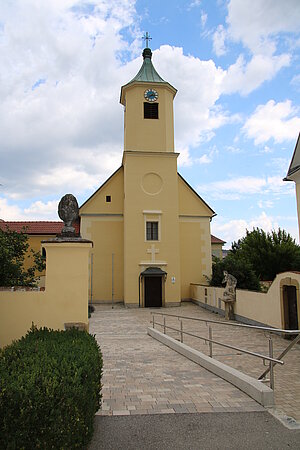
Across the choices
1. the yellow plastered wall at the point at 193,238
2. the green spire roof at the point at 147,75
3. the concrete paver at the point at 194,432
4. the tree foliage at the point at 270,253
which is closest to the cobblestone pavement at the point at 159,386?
the concrete paver at the point at 194,432

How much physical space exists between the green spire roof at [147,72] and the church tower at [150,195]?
87 millimetres

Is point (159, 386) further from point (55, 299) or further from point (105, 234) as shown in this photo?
point (105, 234)

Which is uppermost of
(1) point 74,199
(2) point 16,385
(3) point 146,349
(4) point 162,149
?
(4) point 162,149

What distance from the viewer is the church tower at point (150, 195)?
1022 inches

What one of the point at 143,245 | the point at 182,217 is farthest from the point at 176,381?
the point at 182,217

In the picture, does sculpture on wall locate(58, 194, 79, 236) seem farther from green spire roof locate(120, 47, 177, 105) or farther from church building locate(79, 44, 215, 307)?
green spire roof locate(120, 47, 177, 105)

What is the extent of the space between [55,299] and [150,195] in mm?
20089

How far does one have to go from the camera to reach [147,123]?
1104 inches

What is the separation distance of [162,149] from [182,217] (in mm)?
5470

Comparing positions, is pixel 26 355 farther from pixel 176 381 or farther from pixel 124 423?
A: pixel 176 381

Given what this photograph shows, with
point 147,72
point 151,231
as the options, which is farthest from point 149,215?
point 147,72

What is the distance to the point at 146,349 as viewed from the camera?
34.8 feet

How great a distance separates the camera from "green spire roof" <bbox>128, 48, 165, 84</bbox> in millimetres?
29062

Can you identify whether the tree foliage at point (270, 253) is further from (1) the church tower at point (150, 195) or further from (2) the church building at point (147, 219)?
(1) the church tower at point (150, 195)
